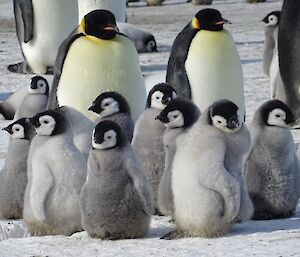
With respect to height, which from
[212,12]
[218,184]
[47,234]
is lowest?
[47,234]

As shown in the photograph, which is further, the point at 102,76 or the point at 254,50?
the point at 254,50

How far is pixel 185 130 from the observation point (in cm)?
450

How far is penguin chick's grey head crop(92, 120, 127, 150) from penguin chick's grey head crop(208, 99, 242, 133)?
0.38 metres

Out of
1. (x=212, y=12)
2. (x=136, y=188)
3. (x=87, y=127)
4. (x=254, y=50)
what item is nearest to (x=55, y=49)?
(x=254, y=50)

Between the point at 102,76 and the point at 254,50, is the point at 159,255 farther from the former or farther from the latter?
the point at 254,50

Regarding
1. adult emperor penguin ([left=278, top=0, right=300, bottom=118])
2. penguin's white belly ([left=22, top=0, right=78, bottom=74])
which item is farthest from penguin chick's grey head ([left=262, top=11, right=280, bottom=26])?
penguin's white belly ([left=22, top=0, right=78, bottom=74])

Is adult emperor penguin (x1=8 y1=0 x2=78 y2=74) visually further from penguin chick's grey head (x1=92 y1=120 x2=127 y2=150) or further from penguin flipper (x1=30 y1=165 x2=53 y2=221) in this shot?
penguin chick's grey head (x1=92 y1=120 x2=127 y2=150)

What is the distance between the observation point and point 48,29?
403 inches

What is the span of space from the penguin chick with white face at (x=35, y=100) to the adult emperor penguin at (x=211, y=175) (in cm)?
234

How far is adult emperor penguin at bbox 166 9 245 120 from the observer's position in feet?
20.3

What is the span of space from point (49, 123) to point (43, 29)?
5.92 meters

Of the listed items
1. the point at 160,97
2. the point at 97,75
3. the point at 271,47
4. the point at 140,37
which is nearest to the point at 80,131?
the point at 160,97

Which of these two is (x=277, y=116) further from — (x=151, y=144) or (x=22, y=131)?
(x=22, y=131)

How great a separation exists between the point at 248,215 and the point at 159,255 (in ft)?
1.92
